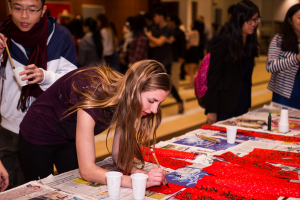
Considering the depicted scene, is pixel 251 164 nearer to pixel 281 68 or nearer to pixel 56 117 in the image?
pixel 56 117

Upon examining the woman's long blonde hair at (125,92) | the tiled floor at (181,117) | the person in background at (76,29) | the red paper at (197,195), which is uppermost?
the person in background at (76,29)

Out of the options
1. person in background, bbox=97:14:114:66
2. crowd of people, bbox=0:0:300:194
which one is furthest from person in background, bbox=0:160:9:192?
person in background, bbox=97:14:114:66

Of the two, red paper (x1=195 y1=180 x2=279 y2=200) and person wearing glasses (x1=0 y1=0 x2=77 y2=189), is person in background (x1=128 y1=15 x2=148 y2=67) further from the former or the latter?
red paper (x1=195 y1=180 x2=279 y2=200)

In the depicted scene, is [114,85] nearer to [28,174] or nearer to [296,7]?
[28,174]

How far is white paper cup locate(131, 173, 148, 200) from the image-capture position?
1062mm

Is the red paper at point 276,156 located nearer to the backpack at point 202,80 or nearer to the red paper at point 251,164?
the red paper at point 251,164

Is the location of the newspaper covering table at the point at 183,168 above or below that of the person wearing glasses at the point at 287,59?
below

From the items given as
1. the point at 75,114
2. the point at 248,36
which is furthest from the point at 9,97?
the point at 248,36

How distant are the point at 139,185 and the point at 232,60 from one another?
5.11ft

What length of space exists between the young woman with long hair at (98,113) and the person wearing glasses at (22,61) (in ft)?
0.93

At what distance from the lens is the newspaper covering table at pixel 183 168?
114 centimetres

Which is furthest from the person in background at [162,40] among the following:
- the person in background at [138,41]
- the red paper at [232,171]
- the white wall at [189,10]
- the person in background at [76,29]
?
the white wall at [189,10]

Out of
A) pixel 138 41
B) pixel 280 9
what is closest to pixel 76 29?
pixel 138 41

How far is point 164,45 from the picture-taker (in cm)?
493
